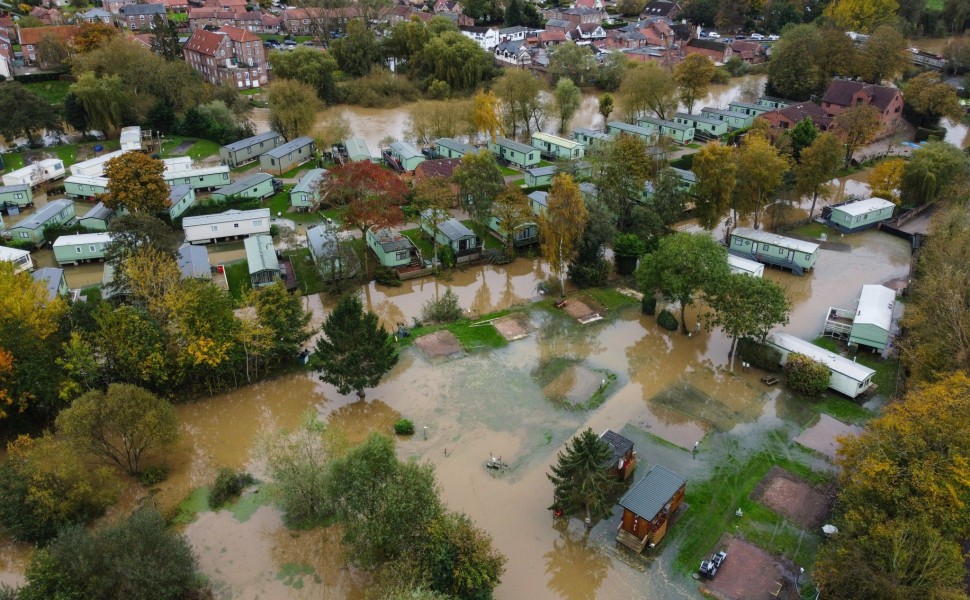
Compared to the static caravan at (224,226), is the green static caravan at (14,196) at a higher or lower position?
higher

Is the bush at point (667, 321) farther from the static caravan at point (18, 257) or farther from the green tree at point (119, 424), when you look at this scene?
the static caravan at point (18, 257)

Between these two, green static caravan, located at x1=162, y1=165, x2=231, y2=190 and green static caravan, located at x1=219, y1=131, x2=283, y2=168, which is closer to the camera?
green static caravan, located at x1=162, y1=165, x2=231, y2=190

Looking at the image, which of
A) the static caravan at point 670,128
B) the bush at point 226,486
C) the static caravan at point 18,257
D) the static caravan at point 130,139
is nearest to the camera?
the bush at point 226,486

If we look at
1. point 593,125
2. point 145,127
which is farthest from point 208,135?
point 593,125

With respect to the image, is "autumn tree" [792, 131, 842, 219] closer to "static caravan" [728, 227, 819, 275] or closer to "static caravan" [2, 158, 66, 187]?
"static caravan" [728, 227, 819, 275]

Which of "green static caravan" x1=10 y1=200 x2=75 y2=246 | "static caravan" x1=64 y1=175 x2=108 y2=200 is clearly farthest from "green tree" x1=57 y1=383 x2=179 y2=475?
"static caravan" x1=64 y1=175 x2=108 y2=200

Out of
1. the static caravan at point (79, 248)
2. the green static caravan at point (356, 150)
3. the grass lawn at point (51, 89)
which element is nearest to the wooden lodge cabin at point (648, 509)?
the static caravan at point (79, 248)
